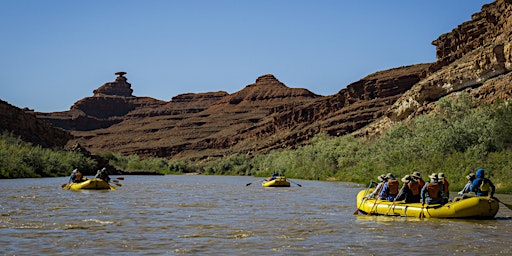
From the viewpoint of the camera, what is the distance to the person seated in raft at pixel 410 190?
65.4 ft

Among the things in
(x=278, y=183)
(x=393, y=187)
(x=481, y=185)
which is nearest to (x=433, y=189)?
(x=481, y=185)

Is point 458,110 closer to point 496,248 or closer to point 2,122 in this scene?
point 496,248

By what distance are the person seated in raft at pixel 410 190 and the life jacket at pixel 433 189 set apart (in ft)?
3.02

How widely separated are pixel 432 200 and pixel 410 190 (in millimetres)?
1062

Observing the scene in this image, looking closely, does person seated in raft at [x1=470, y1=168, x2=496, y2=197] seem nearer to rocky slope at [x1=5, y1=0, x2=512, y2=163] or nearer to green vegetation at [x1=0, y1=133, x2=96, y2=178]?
rocky slope at [x1=5, y1=0, x2=512, y2=163]

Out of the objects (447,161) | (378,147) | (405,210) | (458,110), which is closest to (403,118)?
(378,147)

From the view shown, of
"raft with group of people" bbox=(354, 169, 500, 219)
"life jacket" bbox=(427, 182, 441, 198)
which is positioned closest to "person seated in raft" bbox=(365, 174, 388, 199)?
"raft with group of people" bbox=(354, 169, 500, 219)

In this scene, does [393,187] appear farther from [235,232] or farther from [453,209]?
[235,232]

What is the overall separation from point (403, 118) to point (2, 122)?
5643cm

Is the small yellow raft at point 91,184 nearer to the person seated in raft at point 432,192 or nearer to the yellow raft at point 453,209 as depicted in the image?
the yellow raft at point 453,209

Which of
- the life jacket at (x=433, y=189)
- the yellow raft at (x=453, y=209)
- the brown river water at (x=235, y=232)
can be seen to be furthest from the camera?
the life jacket at (x=433, y=189)

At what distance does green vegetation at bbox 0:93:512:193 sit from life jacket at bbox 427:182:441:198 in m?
13.8

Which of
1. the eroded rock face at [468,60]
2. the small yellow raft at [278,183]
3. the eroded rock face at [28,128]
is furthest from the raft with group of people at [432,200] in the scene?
the eroded rock face at [28,128]

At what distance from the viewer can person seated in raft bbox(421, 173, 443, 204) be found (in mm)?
18906
